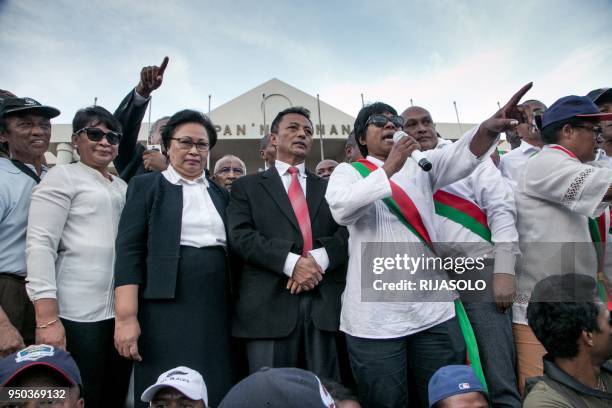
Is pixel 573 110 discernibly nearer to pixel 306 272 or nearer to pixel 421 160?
pixel 421 160

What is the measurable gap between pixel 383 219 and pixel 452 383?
0.98m

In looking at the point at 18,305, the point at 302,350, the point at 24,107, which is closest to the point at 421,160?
the point at 302,350

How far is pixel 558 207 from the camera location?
2818 mm

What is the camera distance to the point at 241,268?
301 cm

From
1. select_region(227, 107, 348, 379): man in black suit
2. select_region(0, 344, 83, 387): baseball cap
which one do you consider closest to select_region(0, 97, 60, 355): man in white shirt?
select_region(0, 344, 83, 387): baseball cap

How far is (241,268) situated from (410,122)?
6.58 feet

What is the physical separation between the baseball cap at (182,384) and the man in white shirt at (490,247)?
163 centimetres

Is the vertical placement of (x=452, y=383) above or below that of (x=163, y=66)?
below

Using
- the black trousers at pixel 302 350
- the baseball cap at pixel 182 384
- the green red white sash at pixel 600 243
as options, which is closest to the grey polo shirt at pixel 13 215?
the baseball cap at pixel 182 384

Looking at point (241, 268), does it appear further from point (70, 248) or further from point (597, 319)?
point (597, 319)

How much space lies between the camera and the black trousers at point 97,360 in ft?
8.69

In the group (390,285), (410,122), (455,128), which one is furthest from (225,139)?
(390,285)

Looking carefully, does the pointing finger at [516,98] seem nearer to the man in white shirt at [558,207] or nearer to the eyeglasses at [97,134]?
the man in white shirt at [558,207]

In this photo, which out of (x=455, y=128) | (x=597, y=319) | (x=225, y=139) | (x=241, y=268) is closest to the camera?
(x=597, y=319)
